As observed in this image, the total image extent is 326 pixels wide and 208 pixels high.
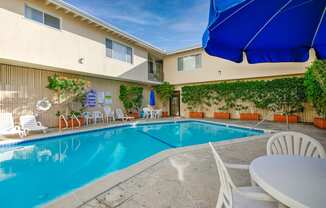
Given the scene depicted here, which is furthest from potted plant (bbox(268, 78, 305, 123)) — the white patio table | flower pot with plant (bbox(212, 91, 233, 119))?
the white patio table

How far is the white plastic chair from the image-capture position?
2328 mm

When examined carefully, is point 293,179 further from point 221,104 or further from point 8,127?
point 221,104

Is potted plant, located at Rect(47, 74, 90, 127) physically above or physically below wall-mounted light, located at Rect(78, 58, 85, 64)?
below

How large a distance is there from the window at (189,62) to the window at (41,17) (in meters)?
10.2

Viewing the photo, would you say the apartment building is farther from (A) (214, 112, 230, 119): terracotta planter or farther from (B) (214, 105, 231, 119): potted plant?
(A) (214, 112, 230, 119): terracotta planter

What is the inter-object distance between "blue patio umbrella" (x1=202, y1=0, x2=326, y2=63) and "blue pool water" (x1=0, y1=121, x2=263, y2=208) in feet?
12.5

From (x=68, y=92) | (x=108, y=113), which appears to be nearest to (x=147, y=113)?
(x=108, y=113)

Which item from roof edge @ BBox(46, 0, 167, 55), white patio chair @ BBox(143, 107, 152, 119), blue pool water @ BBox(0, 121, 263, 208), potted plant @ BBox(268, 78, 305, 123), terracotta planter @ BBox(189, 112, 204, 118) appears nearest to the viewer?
blue pool water @ BBox(0, 121, 263, 208)

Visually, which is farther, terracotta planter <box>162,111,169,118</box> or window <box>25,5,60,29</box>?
terracotta planter <box>162,111,169,118</box>

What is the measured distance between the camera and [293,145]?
2.48 m

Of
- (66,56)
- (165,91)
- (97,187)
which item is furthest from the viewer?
(165,91)

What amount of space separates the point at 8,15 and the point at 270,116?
606 inches

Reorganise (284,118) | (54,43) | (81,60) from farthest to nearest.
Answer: (284,118) → (81,60) → (54,43)

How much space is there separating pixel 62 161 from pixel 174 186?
3893 millimetres
